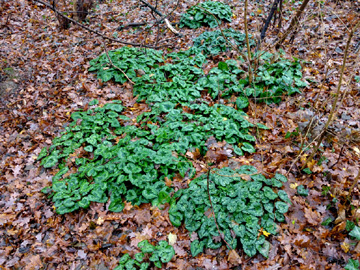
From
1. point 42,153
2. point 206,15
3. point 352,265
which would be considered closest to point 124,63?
point 42,153

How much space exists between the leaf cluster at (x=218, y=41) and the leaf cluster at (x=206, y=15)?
2.72ft

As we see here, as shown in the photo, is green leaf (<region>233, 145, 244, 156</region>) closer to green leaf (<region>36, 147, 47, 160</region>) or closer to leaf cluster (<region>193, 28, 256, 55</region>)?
Result: leaf cluster (<region>193, 28, 256, 55</region>)

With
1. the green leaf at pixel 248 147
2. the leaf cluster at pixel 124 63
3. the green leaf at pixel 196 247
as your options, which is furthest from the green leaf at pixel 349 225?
the leaf cluster at pixel 124 63

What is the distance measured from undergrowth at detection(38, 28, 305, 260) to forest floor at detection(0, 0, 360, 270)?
0.21 metres

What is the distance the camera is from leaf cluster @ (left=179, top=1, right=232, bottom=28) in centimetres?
765

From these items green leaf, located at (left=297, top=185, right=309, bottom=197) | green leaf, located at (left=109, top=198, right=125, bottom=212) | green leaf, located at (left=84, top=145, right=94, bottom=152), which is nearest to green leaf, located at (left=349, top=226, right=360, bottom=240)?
green leaf, located at (left=297, top=185, right=309, bottom=197)

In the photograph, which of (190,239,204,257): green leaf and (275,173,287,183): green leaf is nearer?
(190,239,204,257): green leaf

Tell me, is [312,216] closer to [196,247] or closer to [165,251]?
[196,247]

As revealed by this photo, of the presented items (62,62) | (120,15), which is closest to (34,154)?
(62,62)

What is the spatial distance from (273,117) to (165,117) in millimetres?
2325

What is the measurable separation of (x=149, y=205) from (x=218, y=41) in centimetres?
517

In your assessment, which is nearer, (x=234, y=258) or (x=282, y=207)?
(x=234, y=258)

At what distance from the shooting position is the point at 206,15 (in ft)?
25.2

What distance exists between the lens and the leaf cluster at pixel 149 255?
3184 millimetres
